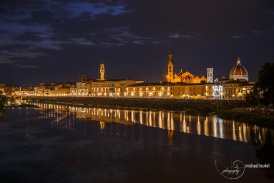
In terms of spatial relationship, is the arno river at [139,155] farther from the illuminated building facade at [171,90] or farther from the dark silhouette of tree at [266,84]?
the illuminated building facade at [171,90]

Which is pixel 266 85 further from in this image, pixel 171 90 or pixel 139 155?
pixel 171 90

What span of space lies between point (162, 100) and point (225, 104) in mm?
18903

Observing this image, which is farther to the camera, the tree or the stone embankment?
the stone embankment

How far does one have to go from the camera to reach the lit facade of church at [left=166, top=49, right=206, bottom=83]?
395ft

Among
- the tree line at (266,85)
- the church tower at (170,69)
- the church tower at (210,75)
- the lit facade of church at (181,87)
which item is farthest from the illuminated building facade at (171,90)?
the tree line at (266,85)

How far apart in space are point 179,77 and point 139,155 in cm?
9709

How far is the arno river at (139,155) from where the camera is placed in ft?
67.3

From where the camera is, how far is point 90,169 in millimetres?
21875

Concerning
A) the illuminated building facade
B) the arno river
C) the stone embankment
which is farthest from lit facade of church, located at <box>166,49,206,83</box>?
the arno river

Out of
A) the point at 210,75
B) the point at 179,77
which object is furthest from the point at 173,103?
the point at 179,77

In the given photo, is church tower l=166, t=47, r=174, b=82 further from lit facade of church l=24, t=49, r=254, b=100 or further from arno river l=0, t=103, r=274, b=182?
arno river l=0, t=103, r=274, b=182

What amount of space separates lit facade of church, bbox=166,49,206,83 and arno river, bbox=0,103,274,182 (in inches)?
3226

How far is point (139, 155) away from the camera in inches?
1014

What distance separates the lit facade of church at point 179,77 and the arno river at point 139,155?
81952mm
